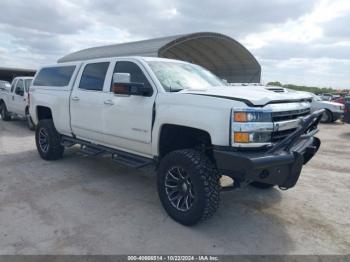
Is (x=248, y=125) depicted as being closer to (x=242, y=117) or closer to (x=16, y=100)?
(x=242, y=117)

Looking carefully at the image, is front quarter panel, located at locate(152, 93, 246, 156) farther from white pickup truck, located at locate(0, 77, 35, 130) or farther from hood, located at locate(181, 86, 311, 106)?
white pickup truck, located at locate(0, 77, 35, 130)

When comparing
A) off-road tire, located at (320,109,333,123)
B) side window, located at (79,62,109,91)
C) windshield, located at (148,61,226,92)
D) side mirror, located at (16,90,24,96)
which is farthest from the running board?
off-road tire, located at (320,109,333,123)

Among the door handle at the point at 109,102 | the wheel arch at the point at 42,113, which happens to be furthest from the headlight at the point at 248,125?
the wheel arch at the point at 42,113

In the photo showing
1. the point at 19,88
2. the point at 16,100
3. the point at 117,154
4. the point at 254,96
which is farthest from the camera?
the point at 16,100

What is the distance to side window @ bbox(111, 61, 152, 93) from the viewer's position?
15.6 feet

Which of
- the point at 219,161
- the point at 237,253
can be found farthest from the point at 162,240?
the point at 219,161

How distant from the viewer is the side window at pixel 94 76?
5.49m

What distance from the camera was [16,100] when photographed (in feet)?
40.6

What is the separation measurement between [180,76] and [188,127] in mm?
1063

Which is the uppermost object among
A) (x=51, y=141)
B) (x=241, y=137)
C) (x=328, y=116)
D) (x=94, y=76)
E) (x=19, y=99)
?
(x=94, y=76)

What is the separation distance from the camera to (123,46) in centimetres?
2583

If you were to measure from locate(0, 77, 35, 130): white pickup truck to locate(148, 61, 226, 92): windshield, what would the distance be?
755cm

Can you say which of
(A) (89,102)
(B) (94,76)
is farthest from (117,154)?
(B) (94,76)

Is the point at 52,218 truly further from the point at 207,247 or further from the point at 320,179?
the point at 320,179
